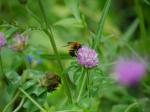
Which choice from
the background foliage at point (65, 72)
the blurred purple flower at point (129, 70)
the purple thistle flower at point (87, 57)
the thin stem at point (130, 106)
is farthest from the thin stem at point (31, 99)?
the blurred purple flower at point (129, 70)

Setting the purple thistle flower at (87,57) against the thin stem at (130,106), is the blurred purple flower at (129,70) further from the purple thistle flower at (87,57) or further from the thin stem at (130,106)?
the purple thistle flower at (87,57)

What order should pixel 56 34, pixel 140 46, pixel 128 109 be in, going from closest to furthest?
pixel 128 109 → pixel 140 46 → pixel 56 34

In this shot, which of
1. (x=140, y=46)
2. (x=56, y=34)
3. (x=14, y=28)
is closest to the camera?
(x=14, y=28)

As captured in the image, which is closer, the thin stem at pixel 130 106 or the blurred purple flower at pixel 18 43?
the blurred purple flower at pixel 18 43

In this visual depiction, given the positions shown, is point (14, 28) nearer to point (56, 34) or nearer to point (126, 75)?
point (126, 75)

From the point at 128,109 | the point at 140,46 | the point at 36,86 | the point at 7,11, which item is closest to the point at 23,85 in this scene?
the point at 36,86

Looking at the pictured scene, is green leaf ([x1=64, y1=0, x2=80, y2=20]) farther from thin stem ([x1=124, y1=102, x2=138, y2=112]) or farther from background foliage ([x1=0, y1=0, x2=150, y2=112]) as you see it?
thin stem ([x1=124, y1=102, x2=138, y2=112])
